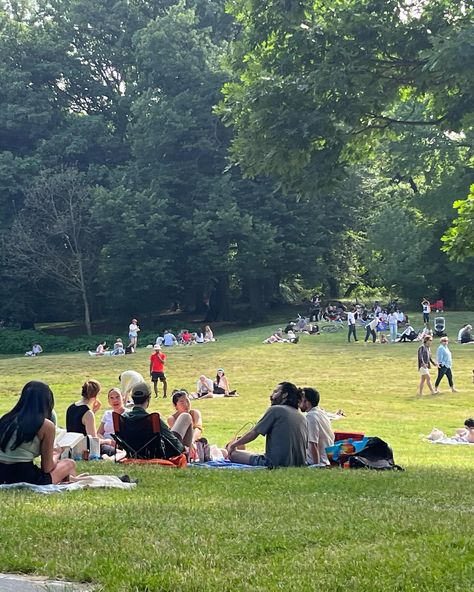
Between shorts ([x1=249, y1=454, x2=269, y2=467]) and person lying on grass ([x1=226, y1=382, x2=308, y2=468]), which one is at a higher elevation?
person lying on grass ([x1=226, y1=382, x2=308, y2=468])

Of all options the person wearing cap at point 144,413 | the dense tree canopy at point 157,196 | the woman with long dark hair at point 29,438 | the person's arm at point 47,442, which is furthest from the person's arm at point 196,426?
the dense tree canopy at point 157,196

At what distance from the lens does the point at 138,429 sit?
1014 cm

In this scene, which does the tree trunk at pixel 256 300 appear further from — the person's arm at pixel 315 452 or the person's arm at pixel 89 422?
the person's arm at pixel 315 452

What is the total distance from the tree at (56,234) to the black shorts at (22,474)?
4473cm

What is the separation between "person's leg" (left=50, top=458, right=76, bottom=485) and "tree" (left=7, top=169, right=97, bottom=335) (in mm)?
44522

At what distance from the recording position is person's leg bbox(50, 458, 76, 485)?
8.31 m

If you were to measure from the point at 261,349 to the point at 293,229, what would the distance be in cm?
1703

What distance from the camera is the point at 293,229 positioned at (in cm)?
5309

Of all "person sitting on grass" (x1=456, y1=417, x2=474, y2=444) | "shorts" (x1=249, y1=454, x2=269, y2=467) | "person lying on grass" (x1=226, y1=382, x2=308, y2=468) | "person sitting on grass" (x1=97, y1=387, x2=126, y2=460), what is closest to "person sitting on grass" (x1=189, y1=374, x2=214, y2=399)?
"person sitting on grass" (x1=456, y1=417, x2=474, y2=444)

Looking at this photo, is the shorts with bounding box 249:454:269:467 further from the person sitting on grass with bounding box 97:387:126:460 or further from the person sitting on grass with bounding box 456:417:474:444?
the person sitting on grass with bounding box 456:417:474:444

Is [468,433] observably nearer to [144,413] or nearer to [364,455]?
[364,455]

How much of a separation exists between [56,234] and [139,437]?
4369 cm

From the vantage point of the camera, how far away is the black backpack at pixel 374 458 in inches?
405

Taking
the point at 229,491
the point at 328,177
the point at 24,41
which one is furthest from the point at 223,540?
the point at 24,41
